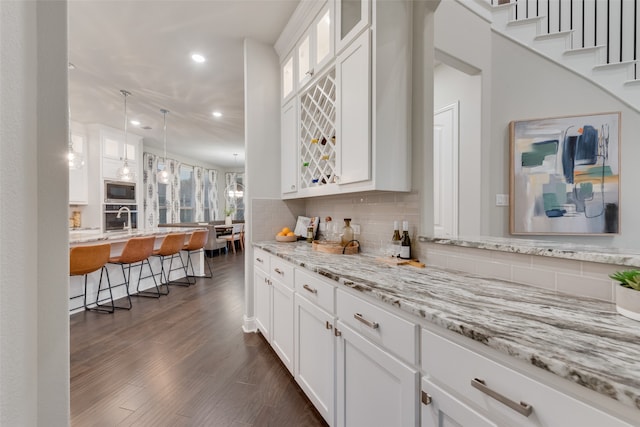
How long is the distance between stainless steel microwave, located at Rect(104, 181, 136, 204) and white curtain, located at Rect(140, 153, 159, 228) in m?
1.14

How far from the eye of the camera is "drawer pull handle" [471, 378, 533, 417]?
1.98ft

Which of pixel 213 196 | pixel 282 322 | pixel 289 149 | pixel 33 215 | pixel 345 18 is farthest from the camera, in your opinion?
pixel 213 196

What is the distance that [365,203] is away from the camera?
6.96ft

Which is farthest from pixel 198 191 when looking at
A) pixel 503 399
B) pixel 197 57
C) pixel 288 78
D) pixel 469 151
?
pixel 503 399

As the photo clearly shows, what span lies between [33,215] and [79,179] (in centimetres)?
644

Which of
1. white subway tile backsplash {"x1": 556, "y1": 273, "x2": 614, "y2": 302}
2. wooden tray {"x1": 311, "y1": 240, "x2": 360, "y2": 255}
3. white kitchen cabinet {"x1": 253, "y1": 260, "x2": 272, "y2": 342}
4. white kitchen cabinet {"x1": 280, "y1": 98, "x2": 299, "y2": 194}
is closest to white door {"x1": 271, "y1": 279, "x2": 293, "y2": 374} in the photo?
white kitchen cabinet {"x1": 253, "y1": 260, "x2": 272, "y2": 342}

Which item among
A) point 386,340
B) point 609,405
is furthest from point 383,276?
point 609,405

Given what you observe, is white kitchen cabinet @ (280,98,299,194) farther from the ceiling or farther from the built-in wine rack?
the ceiling

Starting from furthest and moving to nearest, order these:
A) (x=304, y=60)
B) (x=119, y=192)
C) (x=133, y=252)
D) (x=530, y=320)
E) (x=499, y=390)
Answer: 1. (x=119, y=192)
2. (x=133, y=252)
3. (x=304, y=60)
4. (x=530, y=320)
5. (x=499, y=390)

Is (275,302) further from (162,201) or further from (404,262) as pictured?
(162,201)

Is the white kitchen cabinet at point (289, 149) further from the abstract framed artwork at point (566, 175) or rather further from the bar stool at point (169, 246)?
the bar stool at point (169, 246)

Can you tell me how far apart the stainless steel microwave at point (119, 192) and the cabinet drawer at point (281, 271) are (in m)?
5.29

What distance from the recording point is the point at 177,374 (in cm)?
203

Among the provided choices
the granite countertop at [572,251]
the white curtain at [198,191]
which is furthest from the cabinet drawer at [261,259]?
A: the white curtain at [198,191]
